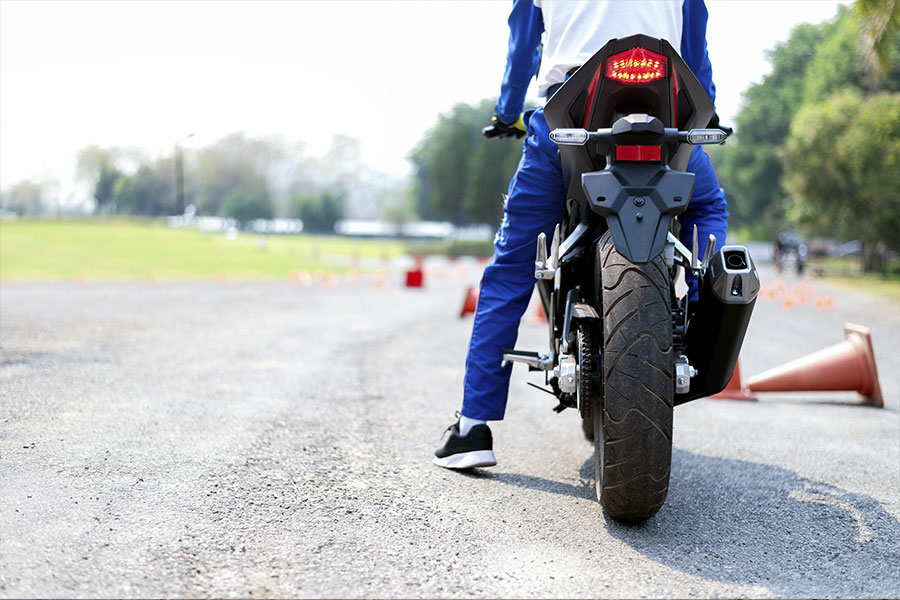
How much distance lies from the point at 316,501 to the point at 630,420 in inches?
42.4

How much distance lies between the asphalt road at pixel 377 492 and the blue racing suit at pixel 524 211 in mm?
406

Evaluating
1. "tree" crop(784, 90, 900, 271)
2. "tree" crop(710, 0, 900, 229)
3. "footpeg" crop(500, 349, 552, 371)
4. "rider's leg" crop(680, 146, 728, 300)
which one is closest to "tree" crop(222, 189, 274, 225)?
"tree" crop(710, 0, 900, 229)

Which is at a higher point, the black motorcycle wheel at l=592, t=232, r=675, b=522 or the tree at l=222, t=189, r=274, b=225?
the tree at l=222, t=189, r=274, b=225

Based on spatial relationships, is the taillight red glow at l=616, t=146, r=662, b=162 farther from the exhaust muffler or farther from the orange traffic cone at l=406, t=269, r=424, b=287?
the orange traffic cone at l=406, t=269, r=424, b=287

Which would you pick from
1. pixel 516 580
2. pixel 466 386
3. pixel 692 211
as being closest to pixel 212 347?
pixel 466 386

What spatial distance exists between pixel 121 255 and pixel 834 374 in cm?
2632

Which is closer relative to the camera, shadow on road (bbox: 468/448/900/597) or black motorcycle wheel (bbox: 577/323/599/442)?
shadow on road (bbox: 468/448/900/597)

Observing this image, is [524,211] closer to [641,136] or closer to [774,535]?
[641,136]

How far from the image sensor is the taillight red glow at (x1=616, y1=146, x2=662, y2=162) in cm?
270

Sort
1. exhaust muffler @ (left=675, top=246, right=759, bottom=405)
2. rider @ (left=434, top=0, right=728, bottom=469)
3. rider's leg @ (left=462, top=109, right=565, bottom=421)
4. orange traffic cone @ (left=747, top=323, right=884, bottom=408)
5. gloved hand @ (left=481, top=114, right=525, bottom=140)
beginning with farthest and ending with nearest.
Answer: orange traffic cone @ (left=747, top=323, right=884, bottom=408) < gloved hand @ (left=481, top=114, right=525, bottom=140) < rider's leg @ (left=462, top=109, right=565, bottom=421) < rider @ (left=434, top=0, right=728, bottom=469) < exhaust muffler @ (left=675, top=246, right=759, bottom=405)

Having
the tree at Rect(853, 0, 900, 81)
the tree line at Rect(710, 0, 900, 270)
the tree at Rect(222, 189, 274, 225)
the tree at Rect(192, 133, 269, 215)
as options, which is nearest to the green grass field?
the tree at Rect(192, 133, 269, 215)

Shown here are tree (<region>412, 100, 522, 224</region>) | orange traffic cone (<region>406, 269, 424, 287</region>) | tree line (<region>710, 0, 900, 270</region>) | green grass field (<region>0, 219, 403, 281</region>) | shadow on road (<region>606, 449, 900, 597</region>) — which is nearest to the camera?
shadow on road (<region>606, 449, 900, 597</region>)

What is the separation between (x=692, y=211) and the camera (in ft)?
10.9

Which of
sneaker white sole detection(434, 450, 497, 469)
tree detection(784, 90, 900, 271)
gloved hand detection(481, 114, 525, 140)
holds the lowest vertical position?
sneaker white sole detection(434, 450, 497, 469)
